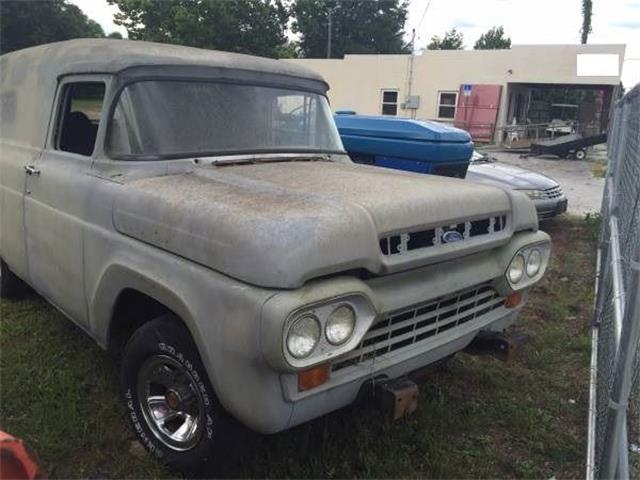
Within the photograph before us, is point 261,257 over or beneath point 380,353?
over

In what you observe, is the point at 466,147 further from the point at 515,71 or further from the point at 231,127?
the point at 515,71

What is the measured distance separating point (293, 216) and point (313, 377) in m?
0.63

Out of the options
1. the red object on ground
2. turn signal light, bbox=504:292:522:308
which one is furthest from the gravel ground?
the red object on ground

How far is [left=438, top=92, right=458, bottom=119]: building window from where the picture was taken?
2697 centimetres

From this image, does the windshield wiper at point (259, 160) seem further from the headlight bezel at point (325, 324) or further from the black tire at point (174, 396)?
the headlight bezel at point (325, 324)

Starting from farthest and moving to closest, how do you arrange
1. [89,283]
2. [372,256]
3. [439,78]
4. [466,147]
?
[439,78] < [466,147] < [89,283] < [372,256]

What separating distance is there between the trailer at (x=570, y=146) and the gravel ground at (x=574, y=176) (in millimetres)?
276

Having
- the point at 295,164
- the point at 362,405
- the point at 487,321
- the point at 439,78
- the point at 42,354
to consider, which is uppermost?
the point at 439,78

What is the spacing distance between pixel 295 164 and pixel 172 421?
5.35ft

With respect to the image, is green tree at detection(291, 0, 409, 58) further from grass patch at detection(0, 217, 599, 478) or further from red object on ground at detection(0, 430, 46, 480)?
red object on ground at detection(0, 430, 46, 480)

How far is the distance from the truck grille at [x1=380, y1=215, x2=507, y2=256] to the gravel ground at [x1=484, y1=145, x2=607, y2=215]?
8.41 metres

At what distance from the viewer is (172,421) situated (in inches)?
110

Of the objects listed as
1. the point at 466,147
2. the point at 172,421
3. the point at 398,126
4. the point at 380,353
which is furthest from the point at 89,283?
the point at 466,147

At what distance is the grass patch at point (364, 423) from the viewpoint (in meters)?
2.88
